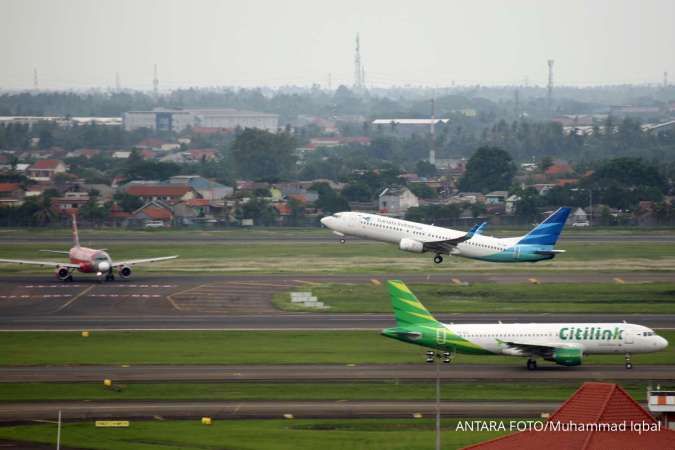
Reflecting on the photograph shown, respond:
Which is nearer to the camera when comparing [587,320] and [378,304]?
[587,320]

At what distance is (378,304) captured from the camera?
103125mm

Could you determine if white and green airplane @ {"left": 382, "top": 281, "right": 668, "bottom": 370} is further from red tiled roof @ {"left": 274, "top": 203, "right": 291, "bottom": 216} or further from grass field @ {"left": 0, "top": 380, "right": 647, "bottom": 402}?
red tiled roof @ {"left": 274, "top": 203, "right": 291, "bottom": 216}

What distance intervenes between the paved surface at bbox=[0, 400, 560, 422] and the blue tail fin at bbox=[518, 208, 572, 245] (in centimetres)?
4645

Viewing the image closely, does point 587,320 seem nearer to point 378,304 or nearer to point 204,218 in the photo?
point 378,304

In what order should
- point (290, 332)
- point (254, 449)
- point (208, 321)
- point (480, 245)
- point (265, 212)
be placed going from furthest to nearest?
1. point (265, 212)
2. point (480, 245)
3. point (208, 321)
4. point (290, 332)
5. point (254, 449)

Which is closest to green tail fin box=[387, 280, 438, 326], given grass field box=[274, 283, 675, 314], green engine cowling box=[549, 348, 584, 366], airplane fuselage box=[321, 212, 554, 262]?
green engine cowling box=[549, 348, 584, 366]

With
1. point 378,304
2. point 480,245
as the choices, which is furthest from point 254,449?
point 480,245

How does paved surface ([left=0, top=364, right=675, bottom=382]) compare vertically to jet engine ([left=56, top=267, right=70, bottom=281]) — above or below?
above

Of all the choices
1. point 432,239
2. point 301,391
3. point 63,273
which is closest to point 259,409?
point 301,391

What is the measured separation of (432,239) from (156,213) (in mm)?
79945

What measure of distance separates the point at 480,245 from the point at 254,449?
199 feet

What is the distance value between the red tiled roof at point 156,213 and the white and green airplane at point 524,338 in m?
114

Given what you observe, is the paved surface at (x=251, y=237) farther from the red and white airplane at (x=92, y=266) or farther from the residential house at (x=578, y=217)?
the red and white airplane at (x=92, y=266)

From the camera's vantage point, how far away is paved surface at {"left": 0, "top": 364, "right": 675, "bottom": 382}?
73938 mm
